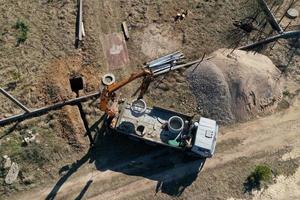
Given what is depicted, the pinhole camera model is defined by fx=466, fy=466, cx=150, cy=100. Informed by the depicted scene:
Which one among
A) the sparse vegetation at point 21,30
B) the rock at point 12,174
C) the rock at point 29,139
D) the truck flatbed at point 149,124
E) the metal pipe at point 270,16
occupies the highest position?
the metal pipe at point 270,16

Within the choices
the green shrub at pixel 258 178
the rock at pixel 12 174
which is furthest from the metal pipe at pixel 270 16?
the rock at pixel 12 174

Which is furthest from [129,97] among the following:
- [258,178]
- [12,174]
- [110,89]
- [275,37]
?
[275,37]

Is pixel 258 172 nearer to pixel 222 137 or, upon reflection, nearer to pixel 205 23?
pixel 222 137

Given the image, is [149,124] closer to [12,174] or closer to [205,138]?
[205,138]

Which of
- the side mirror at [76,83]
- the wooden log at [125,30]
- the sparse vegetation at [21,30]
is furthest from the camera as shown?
the wooden log at [125,30]

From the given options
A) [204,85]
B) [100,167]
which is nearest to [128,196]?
[100,167]

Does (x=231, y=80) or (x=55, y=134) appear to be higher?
(x=231, y=80)

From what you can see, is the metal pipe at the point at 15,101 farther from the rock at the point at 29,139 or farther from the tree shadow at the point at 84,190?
the tree shadow at the point at 84,190
